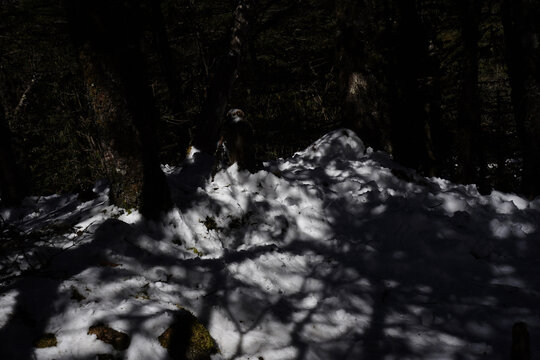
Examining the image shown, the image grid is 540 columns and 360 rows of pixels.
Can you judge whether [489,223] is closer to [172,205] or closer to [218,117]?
[172,205]

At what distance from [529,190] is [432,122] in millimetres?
2558

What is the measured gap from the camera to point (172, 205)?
440 centimetres

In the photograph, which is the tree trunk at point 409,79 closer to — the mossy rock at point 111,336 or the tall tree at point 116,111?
the tall tree at point 116,111

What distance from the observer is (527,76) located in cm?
548

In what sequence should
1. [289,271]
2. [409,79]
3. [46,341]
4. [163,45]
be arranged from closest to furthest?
[46,341] → [289,271] → [409,79] → [163,45]

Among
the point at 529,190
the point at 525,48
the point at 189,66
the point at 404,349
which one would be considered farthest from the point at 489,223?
the point at 189,66

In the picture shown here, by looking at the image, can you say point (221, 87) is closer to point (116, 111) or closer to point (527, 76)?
Answer: point (116, 111)

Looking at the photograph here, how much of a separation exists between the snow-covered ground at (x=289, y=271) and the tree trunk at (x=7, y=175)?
40.0 inches

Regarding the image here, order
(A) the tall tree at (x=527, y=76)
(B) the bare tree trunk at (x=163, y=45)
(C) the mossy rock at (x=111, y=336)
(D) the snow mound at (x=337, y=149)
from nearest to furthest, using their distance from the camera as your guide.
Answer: (C) the mossy rock at (x=111, y=336) < (A) the tall tree at (x=527, y=76) < (D) the snow mound at (x=337, y=149) < (B) the bare tree trunk at (x=163, y=45)

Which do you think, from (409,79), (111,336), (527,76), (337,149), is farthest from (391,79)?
(111,336)

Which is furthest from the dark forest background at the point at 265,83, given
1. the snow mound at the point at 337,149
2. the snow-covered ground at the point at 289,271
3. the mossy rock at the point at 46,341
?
the mossy rock at the point at 46,341

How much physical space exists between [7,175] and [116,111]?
368 centimetres

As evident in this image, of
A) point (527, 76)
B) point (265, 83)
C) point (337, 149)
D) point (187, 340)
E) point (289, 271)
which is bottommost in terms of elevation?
point (187, 340)

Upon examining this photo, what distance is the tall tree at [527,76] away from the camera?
210 inches
